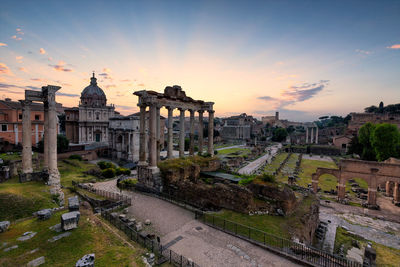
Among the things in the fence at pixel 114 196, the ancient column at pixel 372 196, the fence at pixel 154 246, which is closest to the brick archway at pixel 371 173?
the ancient column at pixel 372 196

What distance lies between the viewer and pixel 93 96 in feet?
172

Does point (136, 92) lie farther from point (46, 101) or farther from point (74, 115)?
point (74, 115)

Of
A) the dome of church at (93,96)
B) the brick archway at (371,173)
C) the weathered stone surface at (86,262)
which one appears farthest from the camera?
the dome of church at (93,96)

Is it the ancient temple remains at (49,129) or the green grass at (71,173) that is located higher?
the ancient temple remains at (49,129)

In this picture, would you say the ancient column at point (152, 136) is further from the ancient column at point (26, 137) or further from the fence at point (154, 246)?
the ancient column at point (26, 137)

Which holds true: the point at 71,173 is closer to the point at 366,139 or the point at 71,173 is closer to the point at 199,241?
the point at 199,241

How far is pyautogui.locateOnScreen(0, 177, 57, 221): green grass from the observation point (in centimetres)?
1178

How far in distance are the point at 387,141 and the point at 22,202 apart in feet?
171

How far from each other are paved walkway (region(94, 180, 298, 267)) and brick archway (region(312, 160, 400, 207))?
2224cm

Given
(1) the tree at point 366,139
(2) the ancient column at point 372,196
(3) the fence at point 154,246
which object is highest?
(1) the tree at point 366,139

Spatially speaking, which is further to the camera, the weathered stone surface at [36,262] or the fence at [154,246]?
the fence at [154,246]

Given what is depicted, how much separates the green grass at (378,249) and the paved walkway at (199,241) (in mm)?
8532

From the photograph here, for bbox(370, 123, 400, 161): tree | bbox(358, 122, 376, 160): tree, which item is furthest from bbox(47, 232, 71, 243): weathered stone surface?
bbox(358, 122, 376, 160): tree

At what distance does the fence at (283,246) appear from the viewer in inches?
379
